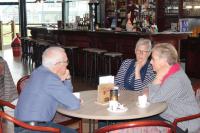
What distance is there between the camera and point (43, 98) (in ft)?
9.59

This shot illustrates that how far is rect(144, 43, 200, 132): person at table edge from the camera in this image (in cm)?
313

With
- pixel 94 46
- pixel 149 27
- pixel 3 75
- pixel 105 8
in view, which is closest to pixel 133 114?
pixel 3 75

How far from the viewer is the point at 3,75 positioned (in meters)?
5.00

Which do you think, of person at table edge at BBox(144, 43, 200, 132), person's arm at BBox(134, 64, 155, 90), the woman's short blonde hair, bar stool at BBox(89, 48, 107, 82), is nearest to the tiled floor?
bar stool at BBox(89, 48, 107, 82)

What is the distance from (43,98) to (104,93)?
0.59m

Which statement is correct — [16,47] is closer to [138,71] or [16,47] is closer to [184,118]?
[138,71]

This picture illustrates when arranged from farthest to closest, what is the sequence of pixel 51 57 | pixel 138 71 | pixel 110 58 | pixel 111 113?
pixel 110 58 → pixel 138 71 → pixel 51 57 → pixel 111 113

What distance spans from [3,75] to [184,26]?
5564mm

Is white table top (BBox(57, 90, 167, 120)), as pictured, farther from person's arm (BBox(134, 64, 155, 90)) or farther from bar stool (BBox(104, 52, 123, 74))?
bar stool (BBox(104, 52, 123, 74))

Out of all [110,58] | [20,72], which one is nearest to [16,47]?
[20,72]

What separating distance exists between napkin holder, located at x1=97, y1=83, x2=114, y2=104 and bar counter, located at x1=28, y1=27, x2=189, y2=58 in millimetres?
4034

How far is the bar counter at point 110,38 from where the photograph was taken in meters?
7.43

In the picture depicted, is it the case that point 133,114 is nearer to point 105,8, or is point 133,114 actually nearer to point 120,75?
point 120,75

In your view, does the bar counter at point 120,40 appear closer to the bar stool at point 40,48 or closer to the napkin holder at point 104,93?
the bar stool at point 40,48
